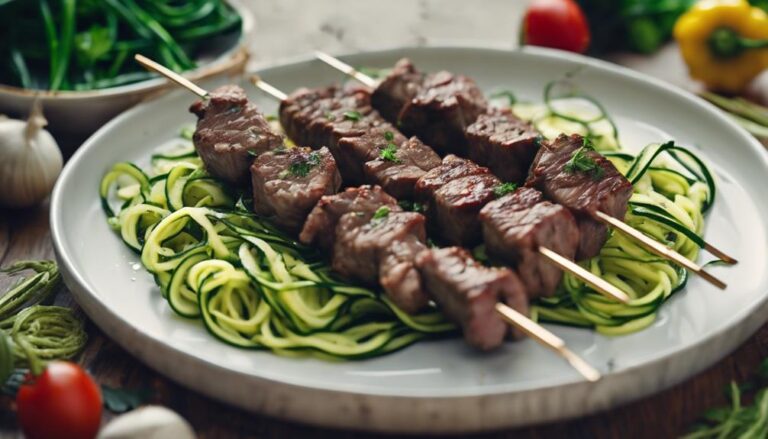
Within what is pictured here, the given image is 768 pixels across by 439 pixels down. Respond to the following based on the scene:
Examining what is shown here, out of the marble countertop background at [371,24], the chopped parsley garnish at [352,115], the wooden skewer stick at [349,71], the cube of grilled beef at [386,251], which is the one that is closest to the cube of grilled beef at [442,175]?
the cube of grilled beef at [386,251]

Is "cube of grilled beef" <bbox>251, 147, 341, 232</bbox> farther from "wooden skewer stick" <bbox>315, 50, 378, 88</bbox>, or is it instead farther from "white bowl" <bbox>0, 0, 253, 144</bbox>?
"white bowl" <bbox>0, 0, 253, 144</bbox>

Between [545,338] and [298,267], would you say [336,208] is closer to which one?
[298,267]

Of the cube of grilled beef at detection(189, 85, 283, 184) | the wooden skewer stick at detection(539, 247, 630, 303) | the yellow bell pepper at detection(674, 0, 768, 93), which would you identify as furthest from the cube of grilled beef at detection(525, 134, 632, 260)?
the yellow bell pepper at detection(674, 0, 768, 93)

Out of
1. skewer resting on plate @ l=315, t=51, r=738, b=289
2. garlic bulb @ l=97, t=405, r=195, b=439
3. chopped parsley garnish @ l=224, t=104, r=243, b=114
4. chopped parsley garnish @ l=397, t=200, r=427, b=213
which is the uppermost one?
skewer resting on plate @ l=315, t=51, r=738, b=289

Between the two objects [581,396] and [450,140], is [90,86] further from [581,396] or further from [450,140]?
[581,396]

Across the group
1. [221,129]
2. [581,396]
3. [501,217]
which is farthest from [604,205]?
[221,129]

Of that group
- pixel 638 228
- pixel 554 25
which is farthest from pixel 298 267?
pixel 554 25
